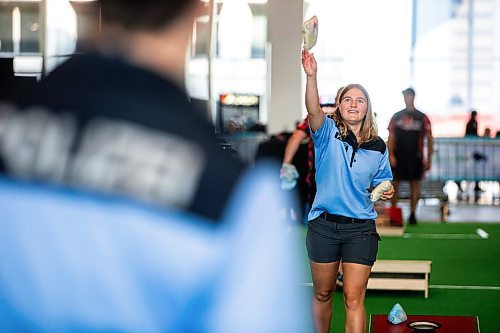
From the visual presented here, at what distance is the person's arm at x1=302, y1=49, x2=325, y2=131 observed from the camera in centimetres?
516

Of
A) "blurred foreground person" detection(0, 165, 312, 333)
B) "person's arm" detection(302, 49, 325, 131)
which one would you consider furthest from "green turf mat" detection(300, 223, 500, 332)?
"blurred foreground person" detection(0, 165, 312, 333)

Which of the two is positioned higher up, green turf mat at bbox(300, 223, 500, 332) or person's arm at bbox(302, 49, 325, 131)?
person's arm at bbox(302, 49, 325, 131)

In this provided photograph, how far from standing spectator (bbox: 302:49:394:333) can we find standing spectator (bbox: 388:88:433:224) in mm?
8143

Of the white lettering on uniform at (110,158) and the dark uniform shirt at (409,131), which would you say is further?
the dark uniform shirt at (409,131)

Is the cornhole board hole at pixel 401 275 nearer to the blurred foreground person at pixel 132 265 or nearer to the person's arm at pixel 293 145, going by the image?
the person's arm at pixel 293 145

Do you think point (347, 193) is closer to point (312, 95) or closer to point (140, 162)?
point (312, 95)

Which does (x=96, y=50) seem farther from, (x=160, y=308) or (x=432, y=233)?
(x=432, y=233)

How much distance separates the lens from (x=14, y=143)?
119 centimetres

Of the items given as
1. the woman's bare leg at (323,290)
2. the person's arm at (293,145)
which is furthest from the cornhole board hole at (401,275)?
the woman's bare leg at (323,290)

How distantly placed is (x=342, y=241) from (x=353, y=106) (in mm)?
700

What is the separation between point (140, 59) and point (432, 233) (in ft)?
41.1

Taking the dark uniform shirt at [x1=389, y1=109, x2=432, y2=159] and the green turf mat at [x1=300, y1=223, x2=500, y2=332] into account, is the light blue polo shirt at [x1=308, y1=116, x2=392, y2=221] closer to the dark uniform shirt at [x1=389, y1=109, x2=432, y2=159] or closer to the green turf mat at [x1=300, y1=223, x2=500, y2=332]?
the green turf mat at [x1=300, y1=223, x2=500, y2=332]

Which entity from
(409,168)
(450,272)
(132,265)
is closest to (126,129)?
(132,265)

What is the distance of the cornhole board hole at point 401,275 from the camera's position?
325 inches
